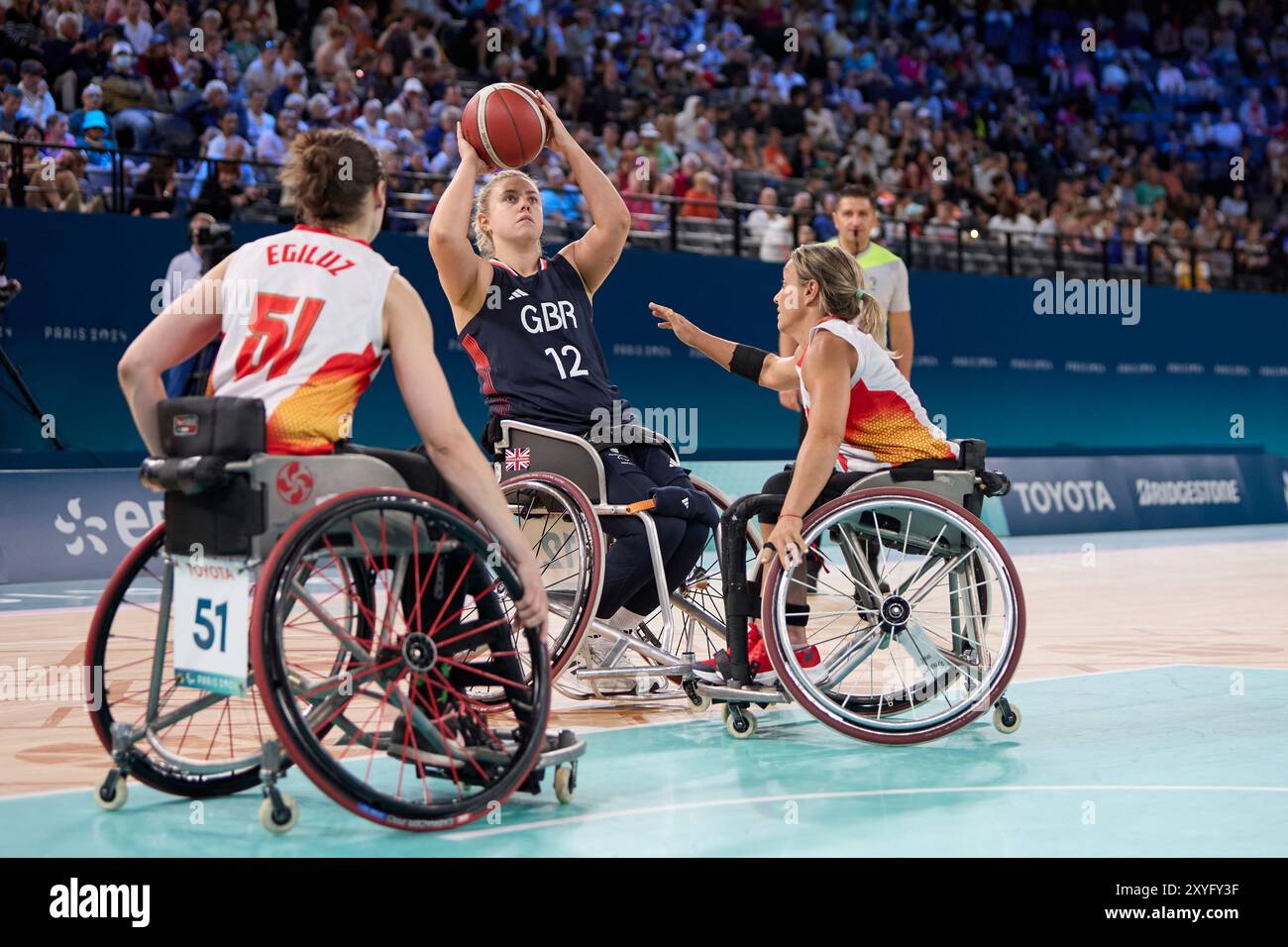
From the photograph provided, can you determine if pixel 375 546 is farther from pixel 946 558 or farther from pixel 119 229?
pixel 119 229

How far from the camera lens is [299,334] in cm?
344

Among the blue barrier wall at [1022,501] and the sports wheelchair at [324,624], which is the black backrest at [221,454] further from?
the blue barrier wall at [1022,501]

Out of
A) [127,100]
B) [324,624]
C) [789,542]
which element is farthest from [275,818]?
[127,100]

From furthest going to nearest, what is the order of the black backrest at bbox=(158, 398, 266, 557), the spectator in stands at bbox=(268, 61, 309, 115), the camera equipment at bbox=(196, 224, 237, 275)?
the spectator in stands at bbox=(268, 61, 309, 115)
the camera equipment at bbox=(196, 224, 237, 275)
the black backrest at bbox=(158, 398, 266, 557)

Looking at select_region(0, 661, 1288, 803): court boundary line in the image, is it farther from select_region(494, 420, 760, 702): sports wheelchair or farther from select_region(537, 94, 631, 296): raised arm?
select_region(537, 94, 631, 296): raised arm

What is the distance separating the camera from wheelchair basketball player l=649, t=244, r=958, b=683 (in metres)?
4.48

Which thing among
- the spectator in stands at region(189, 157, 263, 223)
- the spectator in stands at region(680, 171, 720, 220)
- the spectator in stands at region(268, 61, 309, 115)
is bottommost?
the spectator in stands at region(189, 157, 263, 223)

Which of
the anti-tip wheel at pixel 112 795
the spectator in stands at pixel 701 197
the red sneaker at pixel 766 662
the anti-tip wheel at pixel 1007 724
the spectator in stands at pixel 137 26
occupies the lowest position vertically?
the anti-tip wheel at pixel 1007 724

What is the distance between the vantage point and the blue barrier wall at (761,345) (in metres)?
10.8

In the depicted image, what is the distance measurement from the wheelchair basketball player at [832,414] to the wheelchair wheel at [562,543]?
0.51 metres

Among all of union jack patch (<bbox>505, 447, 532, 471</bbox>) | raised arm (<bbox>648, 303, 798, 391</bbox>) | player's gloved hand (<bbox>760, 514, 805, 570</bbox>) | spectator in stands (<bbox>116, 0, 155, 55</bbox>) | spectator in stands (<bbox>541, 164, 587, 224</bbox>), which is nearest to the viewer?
player's gloved hand (<bbox>760, 514, 805, 570</bbox>)

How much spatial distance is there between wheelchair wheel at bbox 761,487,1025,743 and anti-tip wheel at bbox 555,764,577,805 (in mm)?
854

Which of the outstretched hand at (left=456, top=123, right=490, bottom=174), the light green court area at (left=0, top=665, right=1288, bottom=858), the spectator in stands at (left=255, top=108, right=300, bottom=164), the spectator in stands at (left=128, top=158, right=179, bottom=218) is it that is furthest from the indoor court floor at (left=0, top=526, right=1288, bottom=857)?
the spectator in stands at (left=255, top=108, right=300, bottom=164)

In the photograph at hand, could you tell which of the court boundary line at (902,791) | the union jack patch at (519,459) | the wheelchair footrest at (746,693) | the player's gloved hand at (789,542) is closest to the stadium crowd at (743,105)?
the union jack patch at (519,459)
